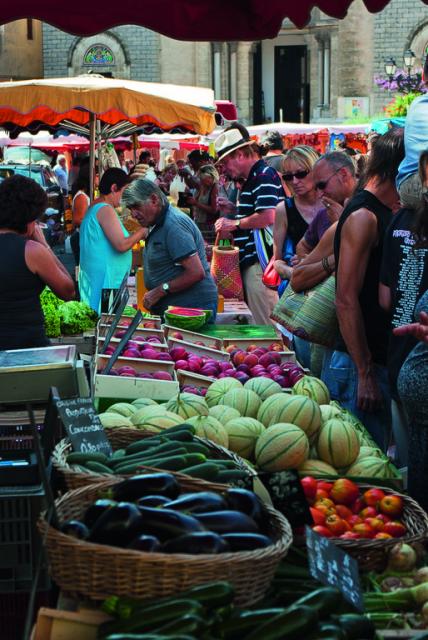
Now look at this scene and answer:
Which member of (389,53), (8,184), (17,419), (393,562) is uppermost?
(389,53)

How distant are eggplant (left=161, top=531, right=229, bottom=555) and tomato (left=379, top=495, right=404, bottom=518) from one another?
93 centimetres

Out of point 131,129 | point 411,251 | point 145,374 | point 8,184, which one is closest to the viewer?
point 411,251

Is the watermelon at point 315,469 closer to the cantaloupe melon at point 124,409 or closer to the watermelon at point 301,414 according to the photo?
the watermelon at point 301,414

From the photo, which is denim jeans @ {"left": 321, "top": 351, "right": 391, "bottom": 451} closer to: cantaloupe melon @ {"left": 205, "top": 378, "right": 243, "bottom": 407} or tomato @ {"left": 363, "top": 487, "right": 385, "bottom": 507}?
cantaloupe melon @ {"left": 205, "top": 378, "right": 243, "bottom": 407}

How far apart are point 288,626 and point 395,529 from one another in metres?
0.91

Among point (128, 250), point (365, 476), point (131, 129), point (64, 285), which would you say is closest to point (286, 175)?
point (128, 250)

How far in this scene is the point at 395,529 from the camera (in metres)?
2.84

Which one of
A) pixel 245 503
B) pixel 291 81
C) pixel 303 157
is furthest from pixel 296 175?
pixel 291 81

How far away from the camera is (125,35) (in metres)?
47.4

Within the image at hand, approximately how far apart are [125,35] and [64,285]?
44759 mm

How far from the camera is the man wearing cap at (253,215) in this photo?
7.52m

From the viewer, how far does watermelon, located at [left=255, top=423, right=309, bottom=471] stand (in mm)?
3117

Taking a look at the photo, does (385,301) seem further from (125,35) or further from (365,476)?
(125,35)

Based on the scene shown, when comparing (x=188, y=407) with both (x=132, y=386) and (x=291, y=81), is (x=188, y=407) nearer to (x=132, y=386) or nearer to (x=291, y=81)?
(x=132, y=386)
